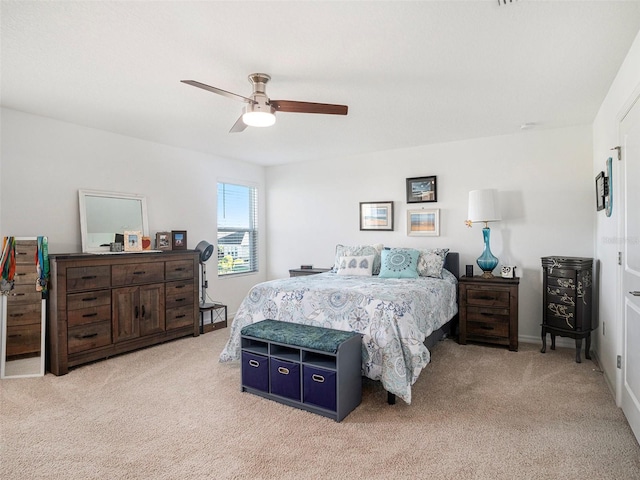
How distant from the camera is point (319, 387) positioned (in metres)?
2.62

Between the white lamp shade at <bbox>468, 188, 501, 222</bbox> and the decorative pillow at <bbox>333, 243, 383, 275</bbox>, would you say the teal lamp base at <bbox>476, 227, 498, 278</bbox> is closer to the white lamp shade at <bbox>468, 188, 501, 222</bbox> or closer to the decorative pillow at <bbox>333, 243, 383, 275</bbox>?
the white lamp shade at <bbox>468, 188, 501, 222</bbox>

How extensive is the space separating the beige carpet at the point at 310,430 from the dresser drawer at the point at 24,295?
0.77 meters

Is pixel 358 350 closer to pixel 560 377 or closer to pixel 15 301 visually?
pixel 560 377

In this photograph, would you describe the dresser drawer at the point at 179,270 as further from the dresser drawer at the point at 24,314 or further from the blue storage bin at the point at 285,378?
the blue storage bin at the point at 285,378

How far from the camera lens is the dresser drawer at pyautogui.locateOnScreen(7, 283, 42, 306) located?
356 centimetres

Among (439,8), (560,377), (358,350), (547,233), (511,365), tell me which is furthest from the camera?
(547,233)

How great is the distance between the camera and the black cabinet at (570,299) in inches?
143

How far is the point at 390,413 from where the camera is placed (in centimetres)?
266

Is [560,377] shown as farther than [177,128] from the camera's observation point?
No

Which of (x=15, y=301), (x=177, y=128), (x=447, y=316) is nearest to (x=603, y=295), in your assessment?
(x=447, y=316)

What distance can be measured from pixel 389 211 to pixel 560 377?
275cm

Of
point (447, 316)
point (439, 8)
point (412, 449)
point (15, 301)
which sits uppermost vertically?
point (439, 8)

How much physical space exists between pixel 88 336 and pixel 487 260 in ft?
13.8

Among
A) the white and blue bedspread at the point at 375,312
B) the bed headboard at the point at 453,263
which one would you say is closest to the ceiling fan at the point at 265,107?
the white and blue bedspread at the point at 375,312
